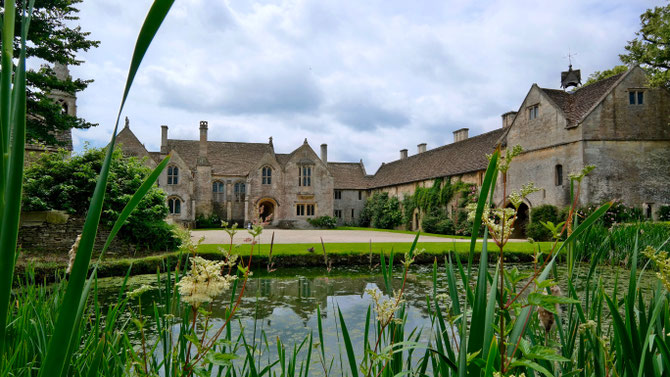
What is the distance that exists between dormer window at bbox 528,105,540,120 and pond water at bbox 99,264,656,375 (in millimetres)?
13088

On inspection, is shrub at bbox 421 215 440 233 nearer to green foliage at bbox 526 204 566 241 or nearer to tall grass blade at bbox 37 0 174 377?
green foliage at bbox 526 204 566 241

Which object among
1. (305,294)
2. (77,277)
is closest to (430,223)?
(305,294)

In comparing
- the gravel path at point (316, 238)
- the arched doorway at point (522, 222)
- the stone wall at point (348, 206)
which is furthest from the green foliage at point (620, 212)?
the stone wall at point (348, 206)

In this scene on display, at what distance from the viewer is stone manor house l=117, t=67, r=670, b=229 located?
1925 cm

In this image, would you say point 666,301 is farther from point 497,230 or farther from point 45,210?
point 45,210

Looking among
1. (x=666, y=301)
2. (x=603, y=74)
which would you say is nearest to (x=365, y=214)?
(x=603, y=74)

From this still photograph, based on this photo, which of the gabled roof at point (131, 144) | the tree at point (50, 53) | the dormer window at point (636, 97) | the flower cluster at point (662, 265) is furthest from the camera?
the gabled roof at point (131, 144)

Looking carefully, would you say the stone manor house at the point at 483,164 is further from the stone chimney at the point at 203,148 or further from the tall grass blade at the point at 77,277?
the tall grass blade at the point at 77,277

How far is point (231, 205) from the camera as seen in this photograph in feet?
109

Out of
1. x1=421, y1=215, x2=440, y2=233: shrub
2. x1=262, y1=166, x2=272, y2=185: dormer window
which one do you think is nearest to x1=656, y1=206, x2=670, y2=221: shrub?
x1=421, y1=215, x2=440, y2=233: shrub

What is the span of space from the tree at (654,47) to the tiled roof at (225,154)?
89.6ft

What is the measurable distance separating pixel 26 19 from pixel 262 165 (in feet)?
109

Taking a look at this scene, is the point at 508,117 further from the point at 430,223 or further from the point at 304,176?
the point at 304,176

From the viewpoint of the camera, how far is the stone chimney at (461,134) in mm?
33844
